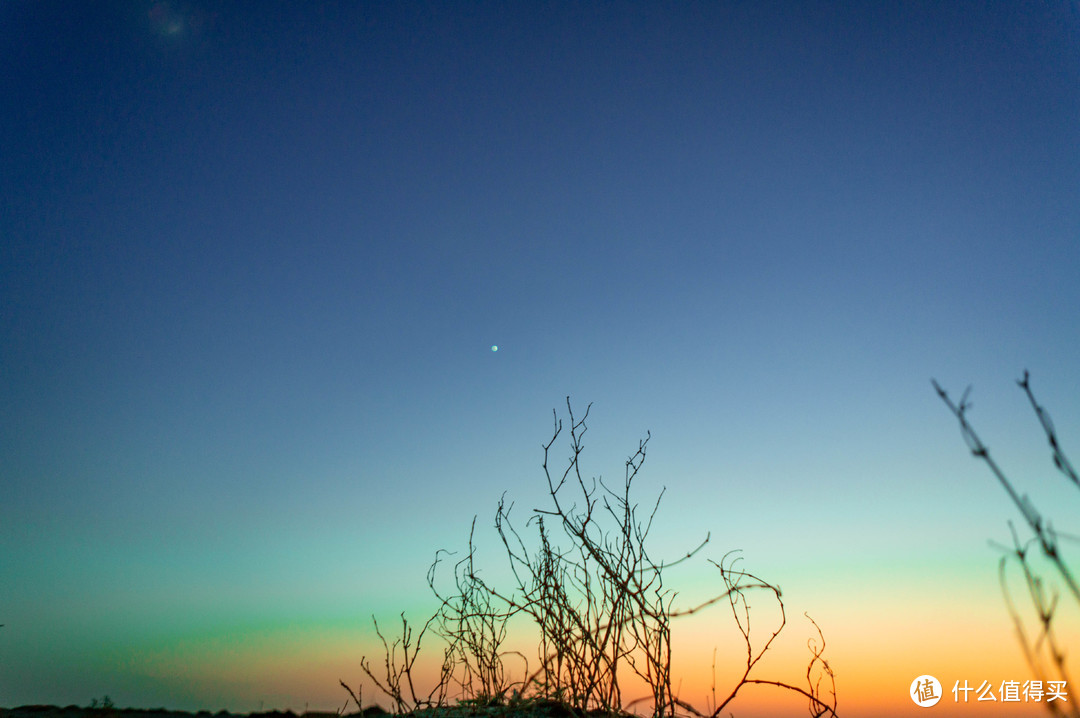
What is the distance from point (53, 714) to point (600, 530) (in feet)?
29.2

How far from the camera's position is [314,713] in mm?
7266

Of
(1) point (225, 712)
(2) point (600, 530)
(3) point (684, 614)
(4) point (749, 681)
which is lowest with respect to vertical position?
(1) point (225, 712)

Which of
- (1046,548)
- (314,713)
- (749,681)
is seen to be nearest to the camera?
(1046,548)

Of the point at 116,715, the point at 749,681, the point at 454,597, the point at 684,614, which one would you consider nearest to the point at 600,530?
the point at 684,614

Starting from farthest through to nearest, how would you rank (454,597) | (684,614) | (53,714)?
(53,714) < (454,597) < (684,614)

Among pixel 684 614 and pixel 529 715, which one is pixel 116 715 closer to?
pixel 529 715

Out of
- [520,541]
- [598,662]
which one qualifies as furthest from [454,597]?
[598,662]

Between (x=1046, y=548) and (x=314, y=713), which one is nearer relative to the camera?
(x=1046, y=548)

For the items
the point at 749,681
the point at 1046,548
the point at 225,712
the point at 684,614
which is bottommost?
the point at 225,712

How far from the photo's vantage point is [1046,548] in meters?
0.95

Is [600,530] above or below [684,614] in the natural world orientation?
above

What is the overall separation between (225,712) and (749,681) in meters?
8.45

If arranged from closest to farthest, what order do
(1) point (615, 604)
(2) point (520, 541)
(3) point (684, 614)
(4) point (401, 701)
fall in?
(3) point (684, 614) → (1) point (615, 604) → (2) point (520, 541) → (4) point (401, 701)

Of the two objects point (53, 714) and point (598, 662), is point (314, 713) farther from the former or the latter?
point (598, 662)
